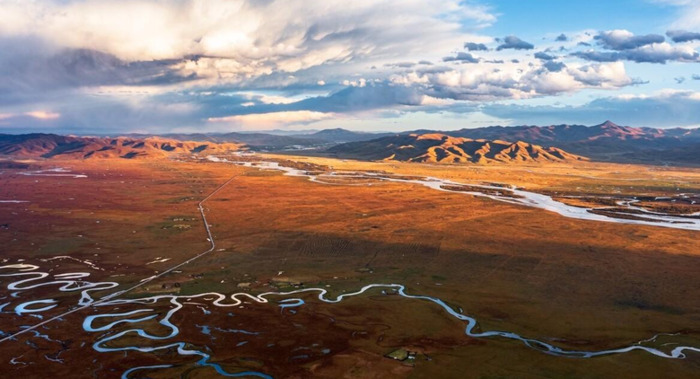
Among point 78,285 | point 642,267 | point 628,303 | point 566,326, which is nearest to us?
point 566,326

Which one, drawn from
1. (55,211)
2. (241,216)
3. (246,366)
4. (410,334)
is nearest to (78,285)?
(246,366)

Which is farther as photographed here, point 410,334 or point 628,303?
point 628,303

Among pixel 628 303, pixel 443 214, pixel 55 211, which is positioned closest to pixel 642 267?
pixel 628 303

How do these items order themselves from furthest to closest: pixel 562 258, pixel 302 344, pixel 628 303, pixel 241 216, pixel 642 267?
pixel 241 216
pixel 562 258
pixel 642 267
pixel 628 303
pixel 302 344

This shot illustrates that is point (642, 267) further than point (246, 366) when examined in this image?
Yes

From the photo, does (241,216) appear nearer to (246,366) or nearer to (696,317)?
(246,366)

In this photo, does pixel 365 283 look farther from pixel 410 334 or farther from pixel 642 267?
pixel 642 267
